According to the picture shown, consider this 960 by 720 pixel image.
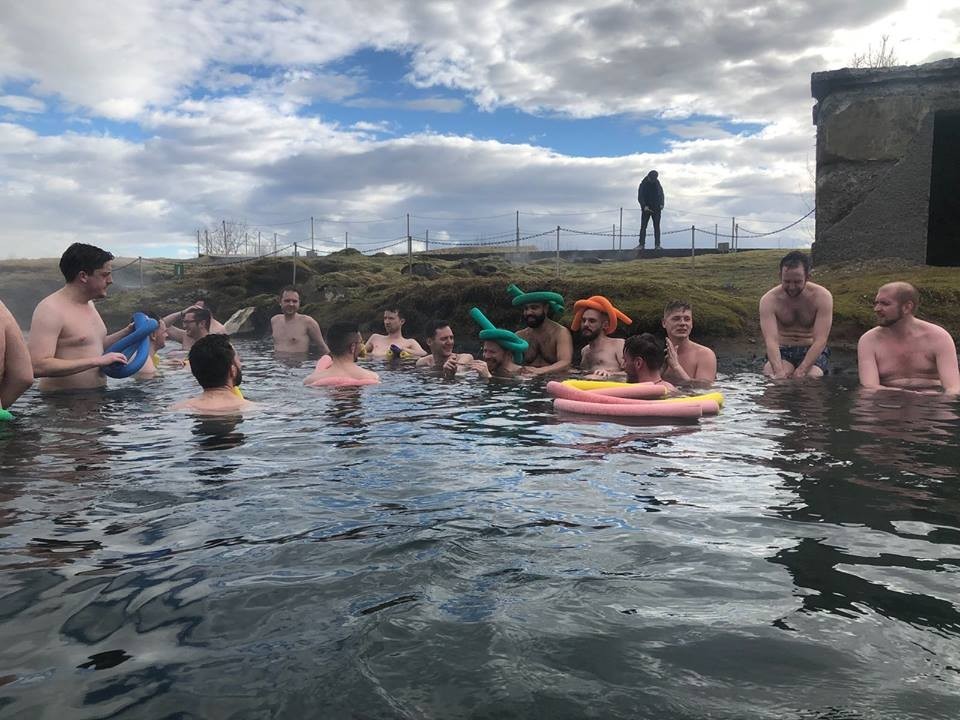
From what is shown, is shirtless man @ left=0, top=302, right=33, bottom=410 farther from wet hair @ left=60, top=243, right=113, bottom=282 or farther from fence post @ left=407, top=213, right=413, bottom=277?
fence post @ left=407, top=213, right=413, bottom=277

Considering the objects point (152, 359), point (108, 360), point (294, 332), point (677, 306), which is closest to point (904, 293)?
point (677, 306)

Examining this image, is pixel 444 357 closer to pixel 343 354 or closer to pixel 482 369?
pixel 482 369

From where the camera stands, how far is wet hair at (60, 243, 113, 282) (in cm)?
727

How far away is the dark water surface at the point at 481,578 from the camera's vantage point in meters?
2.04

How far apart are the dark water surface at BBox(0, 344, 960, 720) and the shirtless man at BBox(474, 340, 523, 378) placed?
170 inches

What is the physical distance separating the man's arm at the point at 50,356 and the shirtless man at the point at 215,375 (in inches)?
39.6

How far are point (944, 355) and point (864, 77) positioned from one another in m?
7.85

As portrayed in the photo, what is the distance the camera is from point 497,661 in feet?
7.14

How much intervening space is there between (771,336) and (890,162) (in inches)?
247

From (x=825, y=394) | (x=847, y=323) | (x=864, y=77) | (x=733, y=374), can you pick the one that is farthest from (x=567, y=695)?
(x=864, y=77)

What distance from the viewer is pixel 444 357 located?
1109cm

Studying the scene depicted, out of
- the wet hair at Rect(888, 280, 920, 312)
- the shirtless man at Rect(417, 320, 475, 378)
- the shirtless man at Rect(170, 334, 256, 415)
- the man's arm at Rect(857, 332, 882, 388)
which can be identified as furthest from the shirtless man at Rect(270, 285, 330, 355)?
the wet hair at Rect(888, 280, 920, 312)

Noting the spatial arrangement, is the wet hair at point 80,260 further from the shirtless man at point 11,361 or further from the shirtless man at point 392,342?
the shirtless man at point 392,342

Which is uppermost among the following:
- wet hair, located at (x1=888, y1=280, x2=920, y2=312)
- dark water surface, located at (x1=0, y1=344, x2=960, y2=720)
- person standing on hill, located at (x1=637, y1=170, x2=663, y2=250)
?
person standing on hill, located at (x1=637, y1=170, x2=663, y2=250)
